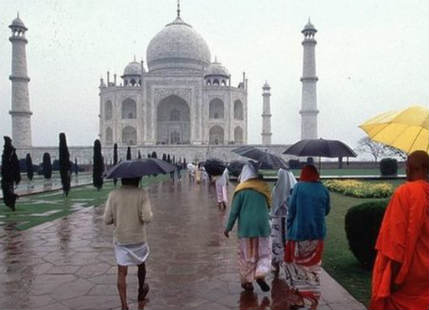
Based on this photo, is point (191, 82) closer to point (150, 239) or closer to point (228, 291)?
point (150, 239)

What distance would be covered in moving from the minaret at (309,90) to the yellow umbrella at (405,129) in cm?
3619

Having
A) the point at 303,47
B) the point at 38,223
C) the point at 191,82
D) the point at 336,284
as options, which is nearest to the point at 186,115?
the point at 191,82

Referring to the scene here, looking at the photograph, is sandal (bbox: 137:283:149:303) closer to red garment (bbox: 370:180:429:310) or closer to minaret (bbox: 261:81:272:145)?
red garment (bbox: 370:180:429:310)

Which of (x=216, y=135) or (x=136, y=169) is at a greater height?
(x=216, y=135)

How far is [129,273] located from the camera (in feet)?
16.3

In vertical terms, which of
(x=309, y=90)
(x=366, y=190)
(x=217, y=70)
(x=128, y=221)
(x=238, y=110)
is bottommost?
(x=366, y=190)

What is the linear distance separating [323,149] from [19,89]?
38361 millimetres

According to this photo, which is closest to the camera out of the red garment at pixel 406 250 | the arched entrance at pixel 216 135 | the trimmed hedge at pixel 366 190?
the red garment at pixel 406 250

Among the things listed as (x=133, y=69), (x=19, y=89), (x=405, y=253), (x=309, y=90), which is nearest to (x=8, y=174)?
(x=405, y=253)

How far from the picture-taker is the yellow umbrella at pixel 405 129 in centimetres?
297

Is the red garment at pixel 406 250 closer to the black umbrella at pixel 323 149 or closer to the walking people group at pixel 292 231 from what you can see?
the walking people group at pixel 292 231

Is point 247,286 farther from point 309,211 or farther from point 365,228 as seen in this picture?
point 365,228

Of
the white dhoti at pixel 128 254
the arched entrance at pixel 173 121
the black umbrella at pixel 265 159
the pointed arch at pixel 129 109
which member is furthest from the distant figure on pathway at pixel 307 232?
the pointed arch at pixel 129 109

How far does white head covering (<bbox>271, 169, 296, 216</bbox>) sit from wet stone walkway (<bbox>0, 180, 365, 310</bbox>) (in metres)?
0.74
